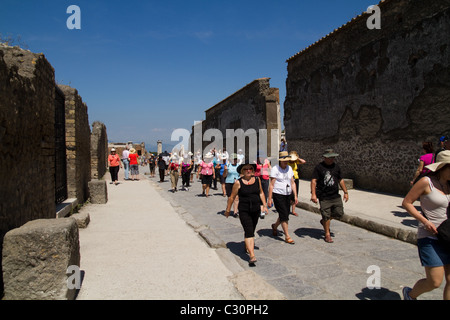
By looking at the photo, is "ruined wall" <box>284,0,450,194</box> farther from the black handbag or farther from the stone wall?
the stone wall

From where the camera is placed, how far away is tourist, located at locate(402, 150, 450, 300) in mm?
2904

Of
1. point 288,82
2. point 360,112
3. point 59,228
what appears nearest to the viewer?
point 59,228

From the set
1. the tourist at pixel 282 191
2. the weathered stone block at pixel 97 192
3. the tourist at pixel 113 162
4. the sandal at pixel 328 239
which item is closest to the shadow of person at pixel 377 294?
the sandal at pixel 328 239

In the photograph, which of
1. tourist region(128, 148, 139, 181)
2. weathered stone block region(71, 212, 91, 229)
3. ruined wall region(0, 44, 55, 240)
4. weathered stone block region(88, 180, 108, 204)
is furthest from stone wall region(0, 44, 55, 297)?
tourist region(128, 148, 139, 181)

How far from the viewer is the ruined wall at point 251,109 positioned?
1714cm

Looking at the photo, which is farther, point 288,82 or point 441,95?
point 288,82

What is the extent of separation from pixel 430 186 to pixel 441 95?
6.76 metres

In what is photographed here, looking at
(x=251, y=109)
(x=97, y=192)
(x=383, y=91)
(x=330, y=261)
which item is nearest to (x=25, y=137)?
(x=330, y=261)

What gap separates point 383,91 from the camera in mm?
10242

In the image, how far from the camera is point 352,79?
11617mm

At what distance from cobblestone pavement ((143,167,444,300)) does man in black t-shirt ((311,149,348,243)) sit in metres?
0.45
